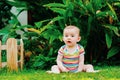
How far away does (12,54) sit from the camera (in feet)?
28.2

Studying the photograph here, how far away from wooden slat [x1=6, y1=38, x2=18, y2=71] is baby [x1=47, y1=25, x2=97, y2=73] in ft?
2.83

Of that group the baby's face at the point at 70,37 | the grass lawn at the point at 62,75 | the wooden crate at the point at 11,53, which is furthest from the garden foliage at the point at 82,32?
the baby's face at the point at 70,37

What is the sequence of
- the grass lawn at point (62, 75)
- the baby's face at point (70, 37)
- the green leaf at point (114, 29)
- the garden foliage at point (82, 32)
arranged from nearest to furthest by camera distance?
the grass lawn at point (62, 75) < the baby's face at point (70, 37) < the green leaf at point (114, 29) < the garden foliage at point (82, 32)

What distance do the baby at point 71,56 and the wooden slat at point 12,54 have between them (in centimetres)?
86

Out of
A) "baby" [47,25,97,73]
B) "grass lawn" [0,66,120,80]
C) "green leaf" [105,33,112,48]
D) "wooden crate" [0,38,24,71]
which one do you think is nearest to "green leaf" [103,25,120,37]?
"green leaf" [105,33,112,48]

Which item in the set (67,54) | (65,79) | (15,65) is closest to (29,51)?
(15,65)

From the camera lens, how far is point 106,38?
8883 mm

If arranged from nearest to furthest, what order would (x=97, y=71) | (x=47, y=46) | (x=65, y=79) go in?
(x=65, y=79) → (x=97, y=71) → (x=47, y=46)

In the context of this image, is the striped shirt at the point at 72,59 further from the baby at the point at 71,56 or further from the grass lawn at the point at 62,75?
the grass lawn at the point at 62,75

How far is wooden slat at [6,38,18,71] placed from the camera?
28.1 ft

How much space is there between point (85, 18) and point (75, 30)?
1.12m

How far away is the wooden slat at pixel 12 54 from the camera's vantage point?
28.1ft

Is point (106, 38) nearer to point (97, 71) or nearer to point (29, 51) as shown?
point (97, 71)

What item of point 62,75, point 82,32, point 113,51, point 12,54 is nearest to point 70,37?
point 62,75
